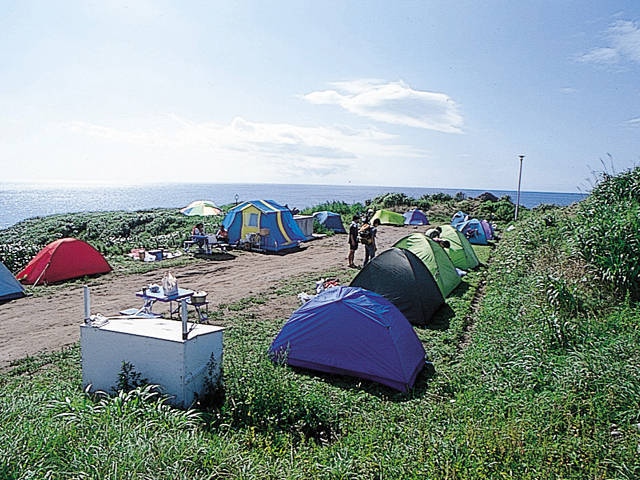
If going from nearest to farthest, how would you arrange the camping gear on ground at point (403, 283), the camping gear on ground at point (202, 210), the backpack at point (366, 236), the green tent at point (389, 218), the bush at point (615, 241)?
the bush at point (615, 241), the camping gear on ground at point (403, 283), the backpack at point (366, 236), the camping gear on ground at point (202, 210), the green tent at point (389, 218)

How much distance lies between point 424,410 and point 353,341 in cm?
138

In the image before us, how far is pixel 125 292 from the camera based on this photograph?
10867mm

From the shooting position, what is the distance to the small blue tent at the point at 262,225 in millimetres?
17484

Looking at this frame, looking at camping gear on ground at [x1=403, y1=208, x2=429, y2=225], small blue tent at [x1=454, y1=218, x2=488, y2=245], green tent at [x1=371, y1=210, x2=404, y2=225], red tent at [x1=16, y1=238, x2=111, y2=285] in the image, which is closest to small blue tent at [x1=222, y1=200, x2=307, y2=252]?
red tent at [x1=16, y1=238, x2=111, y2=285]

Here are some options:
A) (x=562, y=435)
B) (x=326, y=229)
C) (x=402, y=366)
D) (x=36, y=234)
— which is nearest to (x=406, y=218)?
(x=326, y=229)

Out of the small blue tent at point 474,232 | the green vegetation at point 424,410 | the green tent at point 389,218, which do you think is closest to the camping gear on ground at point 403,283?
the green vegetation at point 424,410

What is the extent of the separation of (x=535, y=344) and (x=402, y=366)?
1.78 meters

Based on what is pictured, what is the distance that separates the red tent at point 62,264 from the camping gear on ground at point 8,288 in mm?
998

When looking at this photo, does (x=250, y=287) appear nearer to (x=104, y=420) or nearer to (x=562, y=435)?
(x=104, y=420)

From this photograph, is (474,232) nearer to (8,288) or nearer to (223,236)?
(223,236)

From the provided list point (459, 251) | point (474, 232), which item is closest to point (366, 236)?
point (459, 251)

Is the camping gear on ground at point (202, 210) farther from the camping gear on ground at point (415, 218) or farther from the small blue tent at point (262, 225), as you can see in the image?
the camping gear on ground at point (415, 218)

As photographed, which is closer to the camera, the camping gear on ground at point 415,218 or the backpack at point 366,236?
the backpack at point 366,236

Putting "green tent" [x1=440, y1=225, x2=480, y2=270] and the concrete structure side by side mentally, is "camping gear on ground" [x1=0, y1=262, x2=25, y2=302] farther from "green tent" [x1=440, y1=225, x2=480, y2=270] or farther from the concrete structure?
"green tent" [x1=440, y1=225, x2=480, y2=270]
